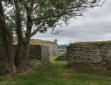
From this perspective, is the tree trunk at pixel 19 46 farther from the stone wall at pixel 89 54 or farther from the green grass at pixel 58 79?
the stone wall at pixel 89 54

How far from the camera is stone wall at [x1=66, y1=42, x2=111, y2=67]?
13711mm

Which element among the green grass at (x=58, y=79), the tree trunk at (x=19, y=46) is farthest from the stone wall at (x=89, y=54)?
the tree trunk at (x=19, y=46)

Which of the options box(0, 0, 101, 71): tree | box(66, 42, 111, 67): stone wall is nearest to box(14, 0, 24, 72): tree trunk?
box(0, 0, 101, 71): tree

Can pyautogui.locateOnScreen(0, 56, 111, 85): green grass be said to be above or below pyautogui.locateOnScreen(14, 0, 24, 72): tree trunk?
below

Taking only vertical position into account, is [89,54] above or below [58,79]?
above

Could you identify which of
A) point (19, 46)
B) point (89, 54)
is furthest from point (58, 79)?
point (89, 54)

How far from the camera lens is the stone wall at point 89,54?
45.0 ft

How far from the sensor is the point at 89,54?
1459 cm

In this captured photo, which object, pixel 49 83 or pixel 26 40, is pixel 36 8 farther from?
pixel 49 83

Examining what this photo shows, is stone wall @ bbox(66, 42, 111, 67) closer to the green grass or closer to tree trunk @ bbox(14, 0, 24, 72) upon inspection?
the green grass

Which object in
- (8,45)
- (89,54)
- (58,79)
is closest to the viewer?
(58,79)

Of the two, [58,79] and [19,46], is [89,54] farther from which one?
[19,46]

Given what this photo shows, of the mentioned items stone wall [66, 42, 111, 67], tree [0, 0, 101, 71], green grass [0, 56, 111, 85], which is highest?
tree [0, 0, 101, 71]

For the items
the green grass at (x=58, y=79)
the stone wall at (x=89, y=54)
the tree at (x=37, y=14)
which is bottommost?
the green grass at (x=58, y=79)
